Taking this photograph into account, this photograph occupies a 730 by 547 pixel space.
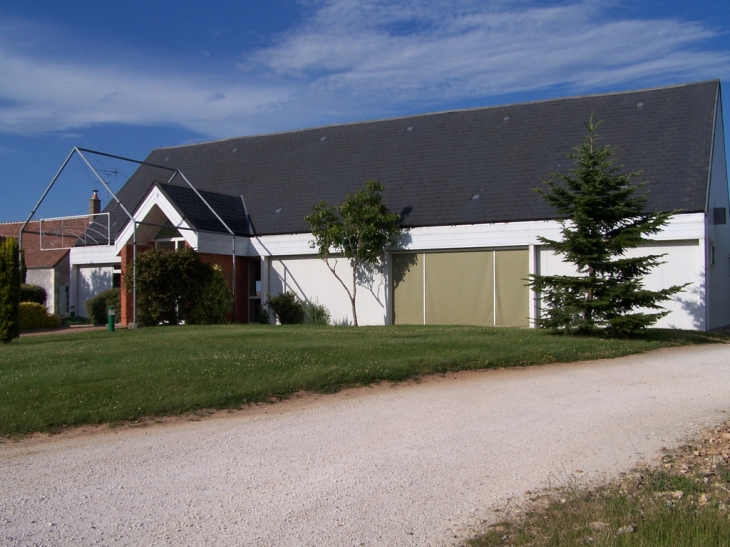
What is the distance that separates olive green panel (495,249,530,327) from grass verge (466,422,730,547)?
587 inches

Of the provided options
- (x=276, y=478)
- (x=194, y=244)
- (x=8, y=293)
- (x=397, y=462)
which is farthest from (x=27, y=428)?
(x=194, y=244)

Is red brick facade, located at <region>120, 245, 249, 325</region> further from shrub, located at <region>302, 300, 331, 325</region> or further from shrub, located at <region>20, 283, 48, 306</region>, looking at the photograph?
shrub, located at <region>20, 283, 48, 306</region>

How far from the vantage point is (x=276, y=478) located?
6785mm

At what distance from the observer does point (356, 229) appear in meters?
22.4

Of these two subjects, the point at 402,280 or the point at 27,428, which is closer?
the point at 27,428

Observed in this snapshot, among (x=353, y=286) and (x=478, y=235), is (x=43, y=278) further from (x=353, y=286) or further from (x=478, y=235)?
(x=478, y=235)

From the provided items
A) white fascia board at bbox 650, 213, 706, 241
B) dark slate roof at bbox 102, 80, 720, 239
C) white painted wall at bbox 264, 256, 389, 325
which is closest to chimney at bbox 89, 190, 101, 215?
dark slate roof at bbox 102, 80, 720, 239

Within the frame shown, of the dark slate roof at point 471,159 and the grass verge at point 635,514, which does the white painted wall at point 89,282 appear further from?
the grass verge at point 635,514

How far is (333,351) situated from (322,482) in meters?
6.67

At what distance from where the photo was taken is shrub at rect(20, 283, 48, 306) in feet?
96.6

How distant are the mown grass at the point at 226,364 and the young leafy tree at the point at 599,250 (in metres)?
0.63

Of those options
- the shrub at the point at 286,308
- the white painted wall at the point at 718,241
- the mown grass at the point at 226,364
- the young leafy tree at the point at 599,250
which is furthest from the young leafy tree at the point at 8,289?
the white painted wall at the point at 718,241

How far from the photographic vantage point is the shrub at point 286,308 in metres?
24.4

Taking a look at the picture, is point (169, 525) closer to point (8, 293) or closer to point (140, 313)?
point (8, 293)
